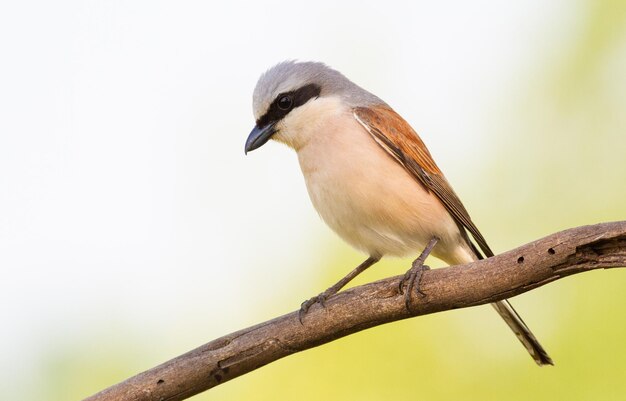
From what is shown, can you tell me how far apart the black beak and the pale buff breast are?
0.35 ft

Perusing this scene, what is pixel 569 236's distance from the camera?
339 centimetres

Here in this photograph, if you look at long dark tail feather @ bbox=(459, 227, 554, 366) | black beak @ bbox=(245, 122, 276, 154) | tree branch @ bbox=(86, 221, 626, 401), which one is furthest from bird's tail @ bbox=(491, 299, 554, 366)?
black beak @ bbox=(245, 122, 276, 154)

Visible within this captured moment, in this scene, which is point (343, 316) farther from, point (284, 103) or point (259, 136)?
point (284, 103)

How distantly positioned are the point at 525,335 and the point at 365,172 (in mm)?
1316

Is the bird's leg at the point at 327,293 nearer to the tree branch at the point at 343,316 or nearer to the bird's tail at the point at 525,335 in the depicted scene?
the tree branch at the point at 343,316

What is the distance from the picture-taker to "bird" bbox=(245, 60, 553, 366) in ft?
14.6

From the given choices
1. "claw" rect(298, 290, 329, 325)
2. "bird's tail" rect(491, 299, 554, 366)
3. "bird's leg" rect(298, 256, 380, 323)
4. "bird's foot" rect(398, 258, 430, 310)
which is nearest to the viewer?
"bird's foot" rect(398, 258, 430, 310)

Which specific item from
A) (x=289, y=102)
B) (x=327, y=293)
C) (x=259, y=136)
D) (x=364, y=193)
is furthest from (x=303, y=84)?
(x=327, y=293)

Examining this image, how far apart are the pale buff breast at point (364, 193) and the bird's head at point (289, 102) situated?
18 mm

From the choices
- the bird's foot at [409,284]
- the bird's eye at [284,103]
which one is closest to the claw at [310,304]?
the bird's foot at [409,284]

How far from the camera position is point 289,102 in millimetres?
4863

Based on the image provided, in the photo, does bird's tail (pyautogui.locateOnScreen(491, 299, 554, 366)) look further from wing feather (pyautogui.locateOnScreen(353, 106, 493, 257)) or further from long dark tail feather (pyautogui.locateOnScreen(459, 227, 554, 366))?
wing feather (pyautogui.locateOnScreen(353, 106, 493, 257))

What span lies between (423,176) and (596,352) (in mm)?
1529

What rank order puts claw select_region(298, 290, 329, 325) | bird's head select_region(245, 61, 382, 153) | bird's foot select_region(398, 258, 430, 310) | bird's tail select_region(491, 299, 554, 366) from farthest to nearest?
1. bird's head select_region(245, 61, 382, 153)
2. bird's tail select_region(491, 299, 554, 366)
3. claw select_region(298, 290, 329, 325)
4. bird's foot select_region(398, 258, 430, 310)
